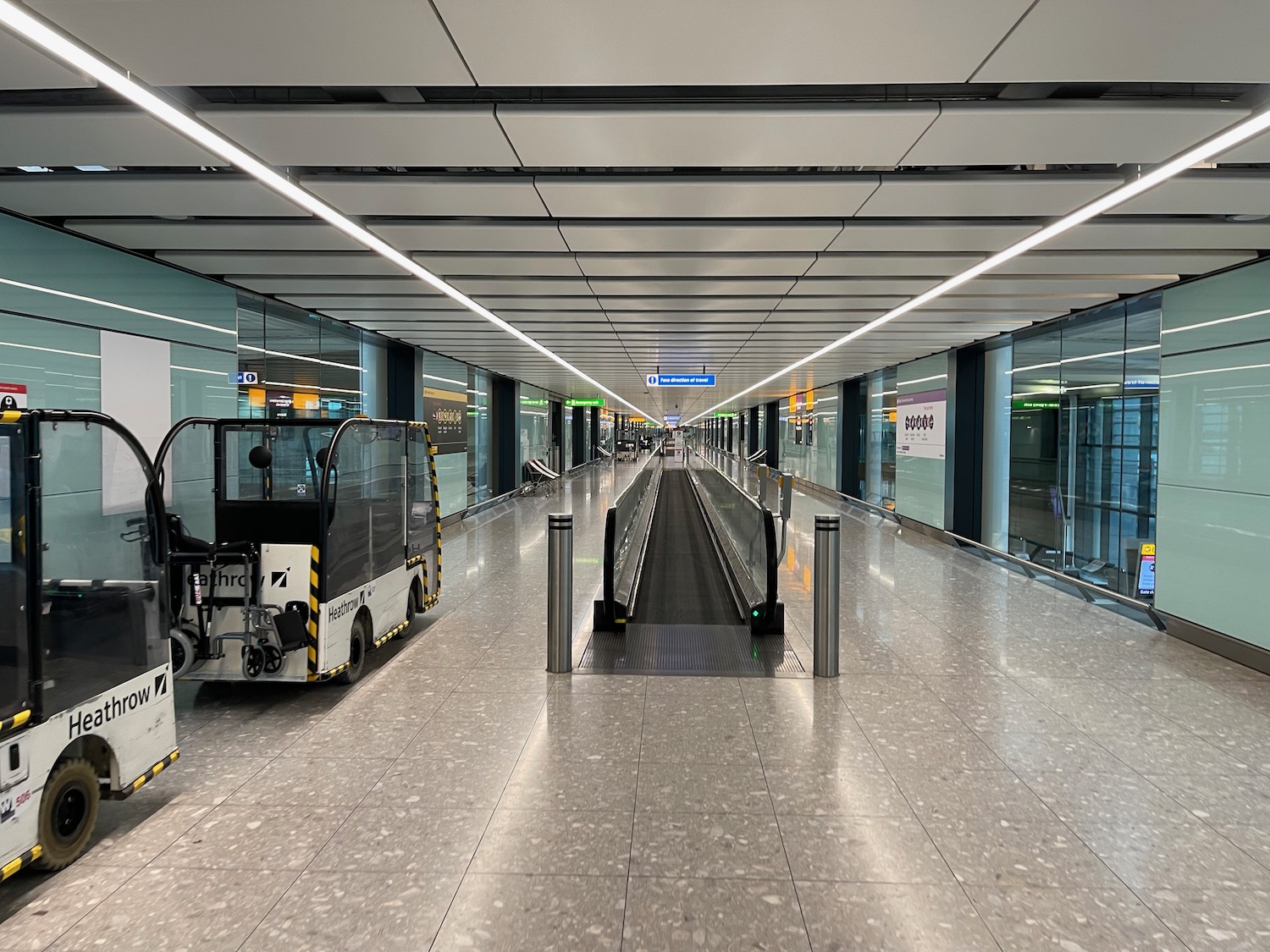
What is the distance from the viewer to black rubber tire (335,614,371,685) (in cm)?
552

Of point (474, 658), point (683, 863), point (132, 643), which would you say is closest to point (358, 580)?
point (474, 658)

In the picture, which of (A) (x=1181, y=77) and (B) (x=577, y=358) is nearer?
(A) (x=1181, y=77)

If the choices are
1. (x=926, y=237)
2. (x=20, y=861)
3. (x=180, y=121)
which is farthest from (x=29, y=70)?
(x=926, y=237)

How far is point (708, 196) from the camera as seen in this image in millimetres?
5098

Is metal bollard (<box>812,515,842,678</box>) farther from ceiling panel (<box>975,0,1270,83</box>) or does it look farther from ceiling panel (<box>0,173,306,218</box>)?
ceiling panel (<box>0,173,306,218</box>)

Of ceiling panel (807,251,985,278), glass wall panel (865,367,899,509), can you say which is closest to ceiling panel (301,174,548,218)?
ceiling panel (807,251,985,278)

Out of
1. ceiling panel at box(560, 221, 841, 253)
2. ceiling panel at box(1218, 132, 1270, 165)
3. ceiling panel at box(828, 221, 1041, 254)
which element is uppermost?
ceiling panel at box(560, 221, 841, 253)

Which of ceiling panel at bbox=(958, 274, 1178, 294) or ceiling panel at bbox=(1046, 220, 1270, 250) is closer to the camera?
ceiling panel at bbox=(1046, 220, 1270, 250)

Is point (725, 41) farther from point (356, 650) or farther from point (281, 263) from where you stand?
point (281, 263)

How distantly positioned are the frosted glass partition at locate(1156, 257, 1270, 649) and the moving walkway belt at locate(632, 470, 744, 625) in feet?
15.2

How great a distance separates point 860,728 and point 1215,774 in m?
1.99

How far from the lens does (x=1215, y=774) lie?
4121 millimetres

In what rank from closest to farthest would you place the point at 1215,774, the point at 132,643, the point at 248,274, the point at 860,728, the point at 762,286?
the point at 132,643 < the point at 1215,774 < the point at 860,728 < the point at 248,274 < the point at 762,286

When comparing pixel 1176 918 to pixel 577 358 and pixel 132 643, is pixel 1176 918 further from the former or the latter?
pixel 577 358
